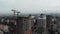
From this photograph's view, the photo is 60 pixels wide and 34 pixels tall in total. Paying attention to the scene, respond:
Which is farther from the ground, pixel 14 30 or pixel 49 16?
pixel 49 16

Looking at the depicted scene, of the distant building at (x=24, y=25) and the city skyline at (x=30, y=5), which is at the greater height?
the city skyline at (x=30, y=5)

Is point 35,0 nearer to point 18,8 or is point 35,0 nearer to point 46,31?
point 18,8

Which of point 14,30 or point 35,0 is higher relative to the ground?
point 35,0

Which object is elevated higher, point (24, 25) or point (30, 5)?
point (30, 5)

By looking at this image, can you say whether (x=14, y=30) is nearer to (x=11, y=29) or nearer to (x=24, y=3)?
(x=11, y=29)

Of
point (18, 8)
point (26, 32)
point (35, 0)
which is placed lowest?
point (26, 32)

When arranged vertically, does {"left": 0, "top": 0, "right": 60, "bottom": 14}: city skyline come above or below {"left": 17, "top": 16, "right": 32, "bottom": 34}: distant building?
above

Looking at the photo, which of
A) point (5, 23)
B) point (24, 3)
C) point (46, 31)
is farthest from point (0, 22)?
point (46, 31)

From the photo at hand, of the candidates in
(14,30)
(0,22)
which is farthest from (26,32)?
(0,22)

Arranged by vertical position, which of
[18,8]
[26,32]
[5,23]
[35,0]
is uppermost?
[35,0]
